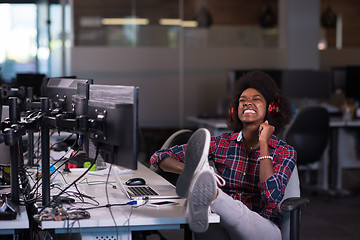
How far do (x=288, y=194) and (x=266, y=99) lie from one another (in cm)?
55

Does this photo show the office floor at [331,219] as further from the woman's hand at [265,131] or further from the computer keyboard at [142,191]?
the woman's hand at [265,131]

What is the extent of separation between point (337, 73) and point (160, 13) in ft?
8.66

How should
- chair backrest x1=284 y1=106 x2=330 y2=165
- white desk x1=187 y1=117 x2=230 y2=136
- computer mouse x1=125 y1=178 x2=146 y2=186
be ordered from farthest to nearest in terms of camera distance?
white desk x1=187 y1=117 x2=230 y2=136 < chair backrest x1=284 y1=106 x2=330 y2=165 < computer mouse x1=125 y1=178 x2=146 y2=186

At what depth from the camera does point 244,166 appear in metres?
2.90

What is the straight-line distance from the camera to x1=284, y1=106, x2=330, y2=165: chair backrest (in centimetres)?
550

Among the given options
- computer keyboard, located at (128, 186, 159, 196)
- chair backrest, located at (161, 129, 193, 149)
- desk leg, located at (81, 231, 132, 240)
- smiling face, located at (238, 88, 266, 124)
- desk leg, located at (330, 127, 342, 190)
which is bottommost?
desk leg, located at (330, 127, 342, 190)

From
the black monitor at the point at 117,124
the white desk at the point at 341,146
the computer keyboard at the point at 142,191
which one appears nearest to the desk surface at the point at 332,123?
the white desk at the point at 341,146

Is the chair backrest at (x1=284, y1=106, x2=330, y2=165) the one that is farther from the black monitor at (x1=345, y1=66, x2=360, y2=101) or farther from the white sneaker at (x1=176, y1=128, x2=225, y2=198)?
the white sneaker at (x1=176, y1=128, x2=225, y2=198)

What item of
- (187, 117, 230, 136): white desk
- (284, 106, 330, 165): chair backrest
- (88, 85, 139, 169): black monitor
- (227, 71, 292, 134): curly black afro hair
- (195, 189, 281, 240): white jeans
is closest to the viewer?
(88, 85, 139, 169): black monitor

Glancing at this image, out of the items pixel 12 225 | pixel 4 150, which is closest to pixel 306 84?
pixel 4 150

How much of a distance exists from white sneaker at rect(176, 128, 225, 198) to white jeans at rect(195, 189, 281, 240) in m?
0.17

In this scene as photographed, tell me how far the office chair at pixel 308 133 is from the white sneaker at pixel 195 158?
133 inches

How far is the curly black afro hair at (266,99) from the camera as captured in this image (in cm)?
298

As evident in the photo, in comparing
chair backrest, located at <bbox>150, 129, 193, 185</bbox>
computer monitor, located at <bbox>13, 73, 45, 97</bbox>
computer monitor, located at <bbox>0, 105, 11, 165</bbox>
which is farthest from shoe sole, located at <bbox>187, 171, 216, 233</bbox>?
computer monitor, located at <bbox>13, 73, 45, 97</bbox>
